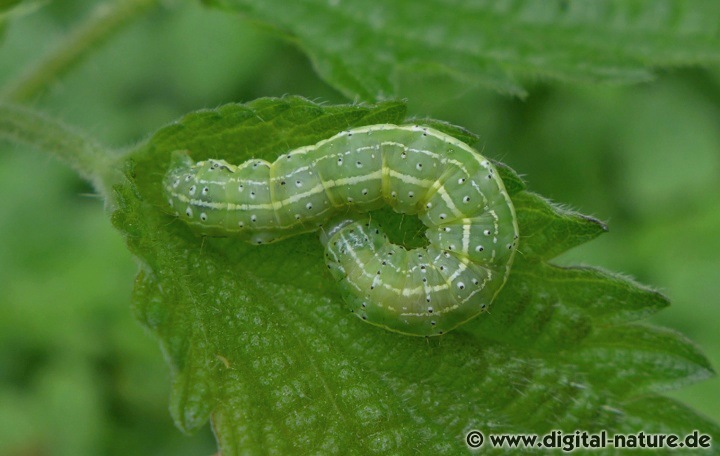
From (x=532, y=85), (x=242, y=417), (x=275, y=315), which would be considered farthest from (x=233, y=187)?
(x=532, y=85)

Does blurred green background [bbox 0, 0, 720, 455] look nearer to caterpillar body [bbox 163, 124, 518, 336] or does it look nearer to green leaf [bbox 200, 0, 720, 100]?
green leaf [bbox 200, 0, 720, 100]

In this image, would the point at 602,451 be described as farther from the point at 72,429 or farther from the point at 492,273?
the point at 72,429

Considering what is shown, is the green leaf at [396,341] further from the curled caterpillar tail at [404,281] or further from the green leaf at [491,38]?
the green leaf at [491,38]

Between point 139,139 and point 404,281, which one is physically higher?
point 404,281

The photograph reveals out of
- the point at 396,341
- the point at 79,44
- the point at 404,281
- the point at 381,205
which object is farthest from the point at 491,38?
the point at 79,44

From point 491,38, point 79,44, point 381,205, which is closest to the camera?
point 381,205

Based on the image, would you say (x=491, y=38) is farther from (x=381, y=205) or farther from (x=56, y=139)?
(x=56, y=139)
